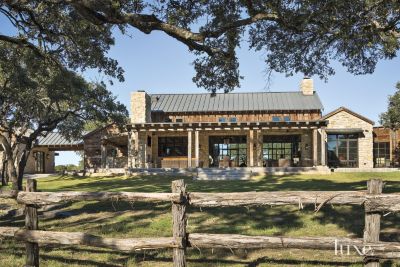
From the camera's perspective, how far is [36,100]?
21922 mm

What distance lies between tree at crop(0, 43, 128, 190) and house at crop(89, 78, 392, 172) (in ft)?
14.8

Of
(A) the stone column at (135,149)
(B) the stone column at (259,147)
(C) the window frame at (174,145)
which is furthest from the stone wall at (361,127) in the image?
(A) the stone column at (135,149)

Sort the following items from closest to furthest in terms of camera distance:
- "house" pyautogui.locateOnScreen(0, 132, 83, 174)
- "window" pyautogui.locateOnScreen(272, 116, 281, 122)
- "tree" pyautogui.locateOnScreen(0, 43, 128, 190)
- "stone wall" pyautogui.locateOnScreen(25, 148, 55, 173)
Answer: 1. "tree" pyautogui.locateOnScreen(0, 43, 128, 190)
2. "window" pyautogui.locateOnScreen(272, 116, 281, 122)
3. "house" pyautogui.locateOnScreen(0, 132, 83, 174)
4. "stone wall" pyautogui.locateOnScreen(25, 148, 55, 173)

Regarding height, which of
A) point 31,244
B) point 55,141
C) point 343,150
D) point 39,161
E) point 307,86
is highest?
point 307,86

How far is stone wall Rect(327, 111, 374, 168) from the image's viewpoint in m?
30.3

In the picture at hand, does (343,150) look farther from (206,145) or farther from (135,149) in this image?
(135,149)

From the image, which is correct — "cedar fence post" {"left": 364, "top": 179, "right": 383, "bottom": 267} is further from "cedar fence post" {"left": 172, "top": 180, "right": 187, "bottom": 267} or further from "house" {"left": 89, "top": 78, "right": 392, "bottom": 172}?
"house" {"left": 89, "top": 78, "right": 392, "bottom": 172}

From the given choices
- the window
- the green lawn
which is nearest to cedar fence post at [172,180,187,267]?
the green lawn

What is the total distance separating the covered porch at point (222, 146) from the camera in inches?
1159

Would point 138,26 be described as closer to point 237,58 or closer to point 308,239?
point 237,58

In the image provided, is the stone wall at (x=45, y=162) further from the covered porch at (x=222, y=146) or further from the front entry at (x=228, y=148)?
the front entry at (x=228, y=148)

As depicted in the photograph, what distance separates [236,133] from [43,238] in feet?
86.0

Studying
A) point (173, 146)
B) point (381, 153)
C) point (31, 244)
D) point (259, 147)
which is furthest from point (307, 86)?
point (31, 244)

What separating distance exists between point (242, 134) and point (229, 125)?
14.0 feet
